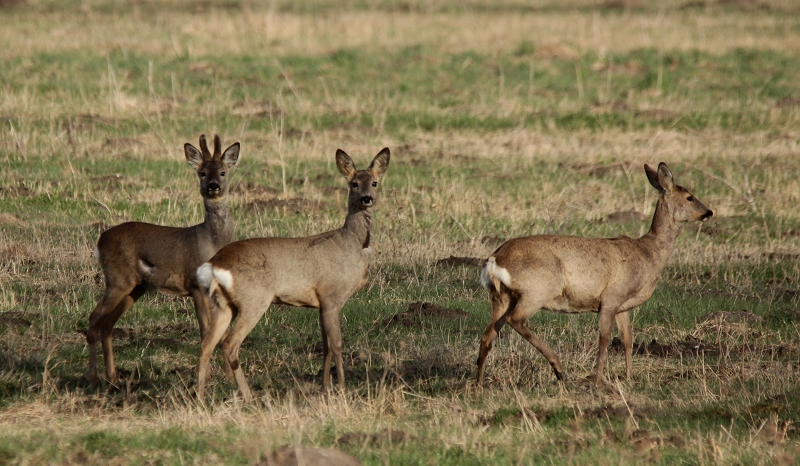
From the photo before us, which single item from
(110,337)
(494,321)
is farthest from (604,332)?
(110,337)

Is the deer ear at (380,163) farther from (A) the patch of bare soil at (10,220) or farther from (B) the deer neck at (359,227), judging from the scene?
(A) the patch of bare soil at (10,220)

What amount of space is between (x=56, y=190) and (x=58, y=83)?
6735mm

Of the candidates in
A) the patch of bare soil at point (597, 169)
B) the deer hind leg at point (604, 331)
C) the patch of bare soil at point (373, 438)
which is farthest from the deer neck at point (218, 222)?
the patch of bare soil at point (597, 169)

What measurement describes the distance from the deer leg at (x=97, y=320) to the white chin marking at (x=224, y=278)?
1259mm

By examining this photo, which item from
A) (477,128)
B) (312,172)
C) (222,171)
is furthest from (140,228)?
(477,128)

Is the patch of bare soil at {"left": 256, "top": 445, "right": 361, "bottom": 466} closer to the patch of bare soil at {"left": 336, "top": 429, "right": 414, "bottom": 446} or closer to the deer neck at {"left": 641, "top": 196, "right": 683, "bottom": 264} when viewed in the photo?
the patch of bare soil at {"left": 336, "top": 429, "right": 414, "bottom": 446}

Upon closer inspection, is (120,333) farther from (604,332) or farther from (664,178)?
(664,178)

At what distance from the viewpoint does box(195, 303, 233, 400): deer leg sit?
710 centimetres

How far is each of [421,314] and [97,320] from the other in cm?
287

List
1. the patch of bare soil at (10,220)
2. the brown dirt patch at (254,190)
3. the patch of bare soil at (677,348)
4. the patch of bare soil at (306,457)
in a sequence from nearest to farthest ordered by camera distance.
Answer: the patch of bare soil at (306,457) → the patch of bare soil at (677,348) → the patch of bare soil at (10,220) → the brown dirt patch at (254,190)

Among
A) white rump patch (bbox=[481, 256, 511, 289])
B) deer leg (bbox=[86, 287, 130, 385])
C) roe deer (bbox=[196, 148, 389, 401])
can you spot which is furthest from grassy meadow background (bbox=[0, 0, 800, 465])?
white rump patch (bbox=[481, 256, 511, 289])

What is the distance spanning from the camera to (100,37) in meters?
23.8

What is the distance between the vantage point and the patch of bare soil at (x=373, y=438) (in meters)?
5.87

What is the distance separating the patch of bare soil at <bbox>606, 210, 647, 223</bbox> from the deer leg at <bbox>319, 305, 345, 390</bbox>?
681 cm
